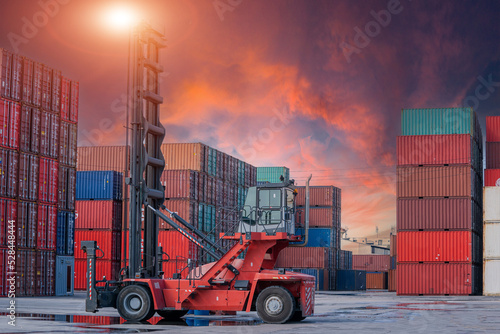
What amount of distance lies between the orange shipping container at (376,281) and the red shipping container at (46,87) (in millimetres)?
64883

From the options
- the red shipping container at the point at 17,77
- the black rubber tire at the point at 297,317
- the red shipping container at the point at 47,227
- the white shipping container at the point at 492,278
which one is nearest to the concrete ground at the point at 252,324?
the black rubber tire at the point at 297,317

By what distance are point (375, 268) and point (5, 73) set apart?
7387 cm

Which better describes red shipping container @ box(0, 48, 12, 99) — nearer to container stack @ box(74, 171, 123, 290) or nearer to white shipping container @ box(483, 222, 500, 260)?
container stack @ box(74, 171, 123, 290)

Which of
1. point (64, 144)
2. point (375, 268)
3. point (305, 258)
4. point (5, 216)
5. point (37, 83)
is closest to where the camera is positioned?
point (5, 216)

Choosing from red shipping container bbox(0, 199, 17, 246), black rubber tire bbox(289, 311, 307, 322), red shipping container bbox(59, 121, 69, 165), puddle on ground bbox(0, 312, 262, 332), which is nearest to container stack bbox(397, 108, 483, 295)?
red shipping container bbox(59, 121, 69, 165)

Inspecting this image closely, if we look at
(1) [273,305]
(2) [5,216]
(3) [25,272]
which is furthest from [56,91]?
(1) [273,305]

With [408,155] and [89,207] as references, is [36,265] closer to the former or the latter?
[89,207]

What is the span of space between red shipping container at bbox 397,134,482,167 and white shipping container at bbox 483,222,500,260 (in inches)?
186

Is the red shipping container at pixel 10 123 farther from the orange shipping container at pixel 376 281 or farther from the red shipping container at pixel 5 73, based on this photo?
the orange shipping container at pixel 376 281

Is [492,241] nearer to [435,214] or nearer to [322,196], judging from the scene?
[435,214]

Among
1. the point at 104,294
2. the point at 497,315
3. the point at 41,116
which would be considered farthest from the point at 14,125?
the point at 497,315

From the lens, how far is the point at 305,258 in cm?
7000

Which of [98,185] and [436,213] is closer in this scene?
[436,213]

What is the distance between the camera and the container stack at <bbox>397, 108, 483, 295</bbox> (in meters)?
49.2
